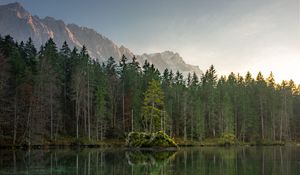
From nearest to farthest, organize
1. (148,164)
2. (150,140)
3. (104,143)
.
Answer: (148,164), (150,140), (104,143)

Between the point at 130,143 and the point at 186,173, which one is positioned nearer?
the point at 186,173

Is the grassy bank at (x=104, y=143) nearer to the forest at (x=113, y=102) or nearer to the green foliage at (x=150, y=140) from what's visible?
the forest at (x=113, y=102)

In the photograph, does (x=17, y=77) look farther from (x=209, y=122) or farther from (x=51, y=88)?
(x=209, y=122)

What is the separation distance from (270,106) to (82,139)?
56.8 meters

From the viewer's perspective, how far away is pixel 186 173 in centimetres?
2470

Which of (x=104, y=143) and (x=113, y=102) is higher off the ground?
(x=113, y=102)

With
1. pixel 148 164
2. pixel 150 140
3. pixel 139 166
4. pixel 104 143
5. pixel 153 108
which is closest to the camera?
pixel 139 166

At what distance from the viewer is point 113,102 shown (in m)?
83.6

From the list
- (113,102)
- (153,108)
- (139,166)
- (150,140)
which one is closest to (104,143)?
(153,108)

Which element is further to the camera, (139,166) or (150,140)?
(150,140)

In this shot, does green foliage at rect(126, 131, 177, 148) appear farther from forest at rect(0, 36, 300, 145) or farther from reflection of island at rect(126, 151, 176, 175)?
reflection of island at rect(126, 151, 176, 175)

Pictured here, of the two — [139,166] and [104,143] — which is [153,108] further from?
[139,166]

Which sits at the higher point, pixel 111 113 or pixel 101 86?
pixel 101 86

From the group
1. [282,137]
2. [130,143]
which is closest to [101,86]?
[130,143]
